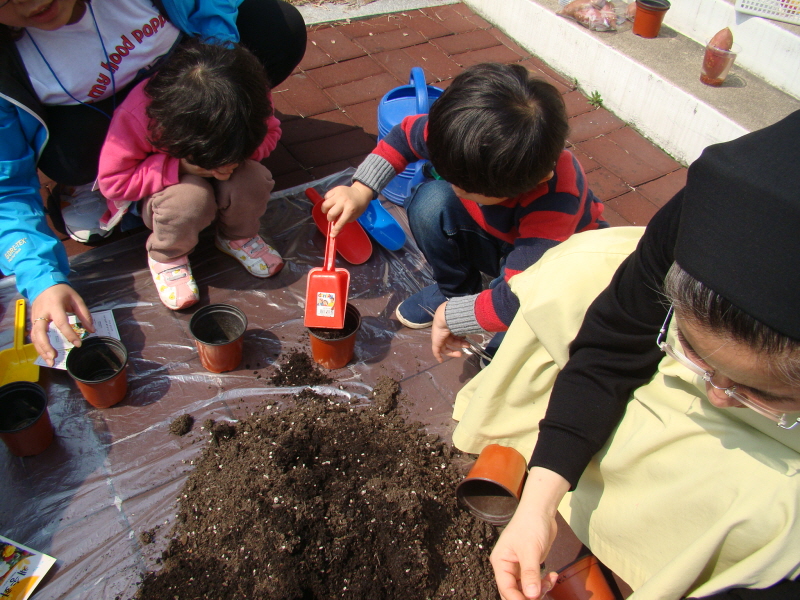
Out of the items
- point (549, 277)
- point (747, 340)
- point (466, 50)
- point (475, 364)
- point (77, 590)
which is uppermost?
point (747, 340)

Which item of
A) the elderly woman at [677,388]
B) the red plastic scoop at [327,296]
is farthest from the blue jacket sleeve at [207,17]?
the elderly woman at [677,388]

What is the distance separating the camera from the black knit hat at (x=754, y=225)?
70 centimetres

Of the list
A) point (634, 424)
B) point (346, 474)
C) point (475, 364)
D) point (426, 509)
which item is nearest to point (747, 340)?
point (634, 424)

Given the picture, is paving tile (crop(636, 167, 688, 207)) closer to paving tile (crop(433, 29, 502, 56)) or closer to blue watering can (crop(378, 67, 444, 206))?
blue watering can (crop(378, 67, 444, 206))

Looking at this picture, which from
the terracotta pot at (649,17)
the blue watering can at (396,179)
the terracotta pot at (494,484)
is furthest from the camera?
the terracotta pot at (649,17)

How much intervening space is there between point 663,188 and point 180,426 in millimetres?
2228

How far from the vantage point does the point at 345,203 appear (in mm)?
1760

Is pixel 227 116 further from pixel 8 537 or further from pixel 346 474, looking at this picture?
pixel 8 537

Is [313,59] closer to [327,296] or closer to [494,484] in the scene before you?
[327,296]

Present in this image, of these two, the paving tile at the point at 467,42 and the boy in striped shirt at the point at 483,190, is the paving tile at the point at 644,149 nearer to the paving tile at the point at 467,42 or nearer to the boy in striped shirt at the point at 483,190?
the paving tile at the point at 467,42

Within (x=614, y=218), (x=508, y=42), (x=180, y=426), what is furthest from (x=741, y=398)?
(x=508, y=42)

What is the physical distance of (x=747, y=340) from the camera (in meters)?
0.76

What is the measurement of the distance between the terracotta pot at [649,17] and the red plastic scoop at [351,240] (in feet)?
6.63

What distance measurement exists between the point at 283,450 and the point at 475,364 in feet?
2.30
